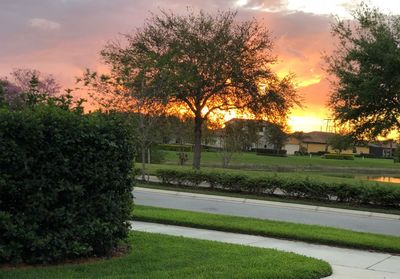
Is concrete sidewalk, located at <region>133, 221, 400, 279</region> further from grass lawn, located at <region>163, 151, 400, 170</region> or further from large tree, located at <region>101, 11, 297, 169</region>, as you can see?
grass lawn, located at <region>163, 151, 400, 170</region>

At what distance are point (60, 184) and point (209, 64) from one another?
2264 centimetres

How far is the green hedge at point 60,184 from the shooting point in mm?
6918

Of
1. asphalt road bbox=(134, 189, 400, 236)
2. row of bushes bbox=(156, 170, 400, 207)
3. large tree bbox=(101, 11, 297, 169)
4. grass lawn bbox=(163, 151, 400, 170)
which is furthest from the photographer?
grass lawn bbox=(163, 151, 400, 170)

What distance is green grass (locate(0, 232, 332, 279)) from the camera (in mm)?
6781

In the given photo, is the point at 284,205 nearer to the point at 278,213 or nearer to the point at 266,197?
the point at 266,197

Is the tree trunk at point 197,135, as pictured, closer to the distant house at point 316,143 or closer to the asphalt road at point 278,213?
the asphalt road at point 278,213

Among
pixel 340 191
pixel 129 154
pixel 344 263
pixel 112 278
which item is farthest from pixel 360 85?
pixel 112 278

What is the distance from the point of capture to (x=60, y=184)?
7227 millimetres

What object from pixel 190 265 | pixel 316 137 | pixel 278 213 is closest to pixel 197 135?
pixel 278 213

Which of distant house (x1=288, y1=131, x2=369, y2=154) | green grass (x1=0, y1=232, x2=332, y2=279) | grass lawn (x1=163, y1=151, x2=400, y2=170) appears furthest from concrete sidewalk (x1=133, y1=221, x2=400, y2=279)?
distant house (x1=288, y1=131, x2=369, y2=154)

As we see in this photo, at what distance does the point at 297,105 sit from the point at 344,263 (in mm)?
23610

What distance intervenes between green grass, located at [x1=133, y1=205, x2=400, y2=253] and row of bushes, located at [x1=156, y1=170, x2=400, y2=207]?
8411 mm

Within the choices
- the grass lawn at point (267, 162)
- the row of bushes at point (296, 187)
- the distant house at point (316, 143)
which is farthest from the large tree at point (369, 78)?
the distant house at point (316, 143)

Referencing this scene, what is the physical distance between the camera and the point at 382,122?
2566 cm
